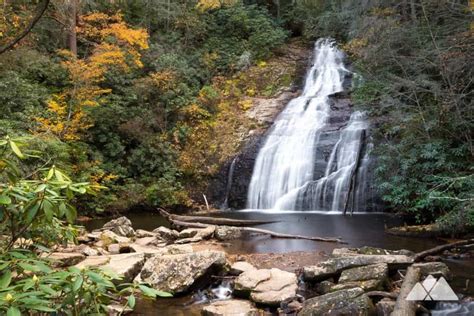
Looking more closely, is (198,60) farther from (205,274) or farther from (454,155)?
(205,274)

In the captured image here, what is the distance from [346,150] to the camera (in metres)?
13.7

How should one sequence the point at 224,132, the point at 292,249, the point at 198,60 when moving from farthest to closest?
the point at 198,60 < the point at 224,132 < the point at 292,249

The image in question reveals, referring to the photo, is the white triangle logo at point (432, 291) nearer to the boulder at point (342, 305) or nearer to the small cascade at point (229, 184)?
the boulder at point (342, 305)

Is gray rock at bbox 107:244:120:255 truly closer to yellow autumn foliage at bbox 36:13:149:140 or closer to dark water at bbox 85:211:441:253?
dark water at bbox 85:211:441:253

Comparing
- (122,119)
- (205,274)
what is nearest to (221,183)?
(122,119)

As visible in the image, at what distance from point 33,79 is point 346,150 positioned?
1112cm

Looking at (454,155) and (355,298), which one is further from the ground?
(454,155)

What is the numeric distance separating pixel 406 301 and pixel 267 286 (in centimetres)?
175

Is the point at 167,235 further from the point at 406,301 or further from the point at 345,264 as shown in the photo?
the point at 406,301

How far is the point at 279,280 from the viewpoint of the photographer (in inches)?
223

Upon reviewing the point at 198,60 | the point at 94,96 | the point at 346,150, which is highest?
the point at 198,60

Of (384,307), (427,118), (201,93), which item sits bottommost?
(384,307)

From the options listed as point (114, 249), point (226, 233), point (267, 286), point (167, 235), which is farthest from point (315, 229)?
point (114, 249)

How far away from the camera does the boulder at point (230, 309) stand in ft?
15.8
